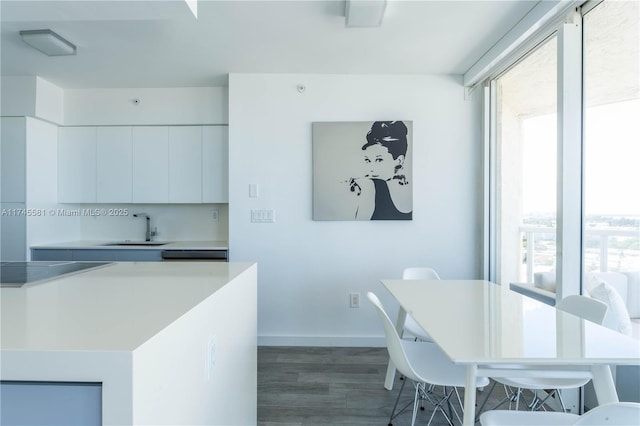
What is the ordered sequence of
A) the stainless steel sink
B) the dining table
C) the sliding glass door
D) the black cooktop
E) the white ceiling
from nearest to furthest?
1. the dining table
2. the black cooktop
3. the white ceiling
4. the sliding glass door
5. the stainless steel sink

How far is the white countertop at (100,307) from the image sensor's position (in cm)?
71

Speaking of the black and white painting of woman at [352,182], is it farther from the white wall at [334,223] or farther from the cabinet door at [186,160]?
the cabinet door at [186,160]

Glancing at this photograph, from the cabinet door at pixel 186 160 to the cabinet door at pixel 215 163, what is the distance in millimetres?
56

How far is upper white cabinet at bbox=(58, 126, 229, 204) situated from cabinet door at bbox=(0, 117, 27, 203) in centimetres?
42

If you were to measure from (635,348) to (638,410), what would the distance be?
0.56 meters

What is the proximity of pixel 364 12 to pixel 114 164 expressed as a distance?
9.91ft

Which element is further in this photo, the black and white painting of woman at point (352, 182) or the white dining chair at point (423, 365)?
the black and white painting of woman at point (352, 182)

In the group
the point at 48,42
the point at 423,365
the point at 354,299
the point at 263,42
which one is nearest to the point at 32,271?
the point at 423,365

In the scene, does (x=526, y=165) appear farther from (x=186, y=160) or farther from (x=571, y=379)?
(x=186, y=160)

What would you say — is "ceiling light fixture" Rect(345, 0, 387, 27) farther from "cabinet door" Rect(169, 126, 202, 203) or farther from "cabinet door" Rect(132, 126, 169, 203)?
"cabinet door" Rect(132, 126, 169, 203)

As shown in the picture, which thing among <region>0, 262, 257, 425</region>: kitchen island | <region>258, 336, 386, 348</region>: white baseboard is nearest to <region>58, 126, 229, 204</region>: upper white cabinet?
<region>258, 336, 386, 348</region>: white baseboard

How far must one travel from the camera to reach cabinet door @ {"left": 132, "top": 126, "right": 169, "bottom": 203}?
3.68 m

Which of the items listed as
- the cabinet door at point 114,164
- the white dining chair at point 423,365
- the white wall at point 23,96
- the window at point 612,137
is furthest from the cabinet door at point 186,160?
the window at point 612,137

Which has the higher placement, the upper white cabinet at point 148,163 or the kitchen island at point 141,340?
the upper white cabinet at point 148,163
